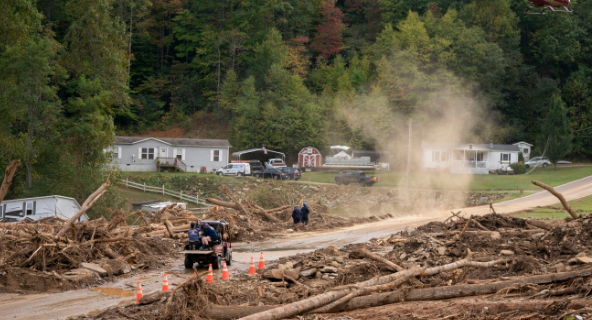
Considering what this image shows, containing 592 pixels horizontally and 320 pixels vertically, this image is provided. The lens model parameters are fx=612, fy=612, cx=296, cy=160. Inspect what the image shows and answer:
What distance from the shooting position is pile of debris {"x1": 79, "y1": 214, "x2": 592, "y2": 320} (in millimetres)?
11930

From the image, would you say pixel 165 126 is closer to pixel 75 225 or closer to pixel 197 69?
pixel 197 69

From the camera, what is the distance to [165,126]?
292 ft

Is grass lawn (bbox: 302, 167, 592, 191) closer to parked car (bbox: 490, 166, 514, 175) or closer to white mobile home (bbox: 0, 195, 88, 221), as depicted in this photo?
parked car (bbox: 490, 166, 514, 175)

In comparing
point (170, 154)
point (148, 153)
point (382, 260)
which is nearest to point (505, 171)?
point (170, 154)

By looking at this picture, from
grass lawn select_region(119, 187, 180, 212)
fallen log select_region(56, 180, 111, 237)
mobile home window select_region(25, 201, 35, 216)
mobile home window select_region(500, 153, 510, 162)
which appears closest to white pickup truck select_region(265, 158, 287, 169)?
grass lawn select_region(119, 187, 180, 212)

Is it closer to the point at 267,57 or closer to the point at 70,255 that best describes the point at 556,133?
the point at 267,57

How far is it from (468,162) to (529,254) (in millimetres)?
56871

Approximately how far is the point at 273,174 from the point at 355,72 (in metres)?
31.4

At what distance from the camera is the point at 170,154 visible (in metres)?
73.4

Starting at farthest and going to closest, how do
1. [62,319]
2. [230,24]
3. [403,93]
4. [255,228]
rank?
[230,24] < [403,93] < [255,228] < [62,319]

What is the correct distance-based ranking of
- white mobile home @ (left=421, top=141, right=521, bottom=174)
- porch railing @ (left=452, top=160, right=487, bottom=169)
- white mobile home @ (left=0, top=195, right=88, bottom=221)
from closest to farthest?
1. white mobile home @ (left=0, top=195, right=88, bottom=221)
2. porch railing @ (left=452, top=160, right=487, bottom=169)
3. white mobile home @ (left=421, top=141, right=521, bottom=174)

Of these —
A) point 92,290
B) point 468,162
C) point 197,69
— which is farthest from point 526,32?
point 92,290

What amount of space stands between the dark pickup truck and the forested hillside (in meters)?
20.5

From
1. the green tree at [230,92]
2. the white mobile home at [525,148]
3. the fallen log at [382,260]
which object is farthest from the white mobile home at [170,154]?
the fallen log at [382,260]
